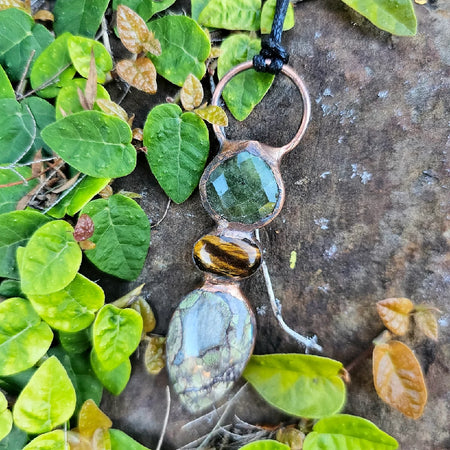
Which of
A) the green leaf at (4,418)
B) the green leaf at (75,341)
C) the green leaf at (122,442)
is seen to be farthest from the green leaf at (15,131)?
the green leaf at (122,442)

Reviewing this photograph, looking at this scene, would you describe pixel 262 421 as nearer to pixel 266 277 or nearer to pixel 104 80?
pixel 266 277

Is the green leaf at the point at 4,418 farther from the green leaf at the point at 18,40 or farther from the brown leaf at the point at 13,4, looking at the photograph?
the brown leaf at the point at 13,4

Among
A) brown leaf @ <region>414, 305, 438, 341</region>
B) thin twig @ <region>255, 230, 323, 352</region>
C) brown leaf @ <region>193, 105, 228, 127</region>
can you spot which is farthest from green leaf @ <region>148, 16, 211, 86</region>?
brown leaf @ <region>414, 305, 438, 341</region>

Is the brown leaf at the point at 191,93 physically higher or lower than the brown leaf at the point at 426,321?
higher

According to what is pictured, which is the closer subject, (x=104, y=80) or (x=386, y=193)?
(x=386, y=193)

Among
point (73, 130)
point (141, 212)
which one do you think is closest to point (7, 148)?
point (73, 130)
